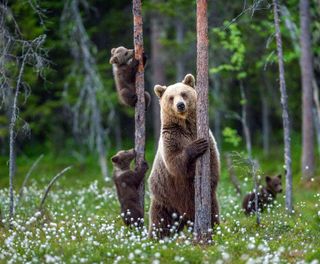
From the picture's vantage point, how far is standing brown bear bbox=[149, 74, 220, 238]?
36.1 feet

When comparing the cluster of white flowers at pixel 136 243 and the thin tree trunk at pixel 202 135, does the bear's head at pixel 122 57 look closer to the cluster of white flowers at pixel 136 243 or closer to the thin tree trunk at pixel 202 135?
the cluster of white flowers at pixel 136 243

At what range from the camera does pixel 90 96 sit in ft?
76.4

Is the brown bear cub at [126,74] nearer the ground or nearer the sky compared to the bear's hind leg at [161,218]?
nearer the sky

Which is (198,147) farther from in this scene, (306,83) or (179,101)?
(306,83)

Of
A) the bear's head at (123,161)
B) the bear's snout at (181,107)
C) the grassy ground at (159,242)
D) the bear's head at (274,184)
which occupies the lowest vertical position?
the grassy ground at (159,242)

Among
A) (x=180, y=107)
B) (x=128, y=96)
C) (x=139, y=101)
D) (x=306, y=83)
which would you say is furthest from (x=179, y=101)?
(x=306, y=83)

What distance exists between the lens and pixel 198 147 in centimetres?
1043

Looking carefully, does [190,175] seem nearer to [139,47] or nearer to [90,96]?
[139,47]

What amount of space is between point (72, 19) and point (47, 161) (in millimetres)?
11347

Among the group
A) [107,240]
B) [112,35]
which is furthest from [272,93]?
[107,240]

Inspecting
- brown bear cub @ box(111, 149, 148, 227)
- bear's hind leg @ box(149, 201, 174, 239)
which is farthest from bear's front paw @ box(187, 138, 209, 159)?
brown bear cub @ box(111, 149, 148, 227)

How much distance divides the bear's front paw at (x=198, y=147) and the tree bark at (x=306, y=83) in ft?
32.0

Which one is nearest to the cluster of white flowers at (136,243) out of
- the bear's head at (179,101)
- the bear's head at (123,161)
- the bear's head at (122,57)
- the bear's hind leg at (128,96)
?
the bear's head at (123,161)

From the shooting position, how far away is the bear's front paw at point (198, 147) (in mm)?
10430
